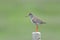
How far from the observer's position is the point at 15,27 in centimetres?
563

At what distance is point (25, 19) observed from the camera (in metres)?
5.77

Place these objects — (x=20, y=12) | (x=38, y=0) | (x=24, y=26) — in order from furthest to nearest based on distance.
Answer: (x=38, y=0), (x=20, y=12), (x=24, y=26)

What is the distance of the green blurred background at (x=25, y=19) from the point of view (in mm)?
5121

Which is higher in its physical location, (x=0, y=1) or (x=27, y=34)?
(x=0, y=1)

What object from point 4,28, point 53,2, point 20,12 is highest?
point 53,2

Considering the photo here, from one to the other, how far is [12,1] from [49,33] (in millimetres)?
2163

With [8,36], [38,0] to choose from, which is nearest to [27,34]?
[8,36]

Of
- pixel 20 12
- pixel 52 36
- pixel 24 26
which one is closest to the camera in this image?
pixel 52 36

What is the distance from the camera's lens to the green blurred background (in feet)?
16.8

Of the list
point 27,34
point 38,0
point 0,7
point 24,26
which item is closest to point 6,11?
point 0,7

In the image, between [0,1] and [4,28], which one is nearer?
[4,28]

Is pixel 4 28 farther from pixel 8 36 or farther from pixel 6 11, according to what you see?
pixel 6 11

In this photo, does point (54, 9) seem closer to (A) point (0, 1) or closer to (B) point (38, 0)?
(B) point (38, 0)

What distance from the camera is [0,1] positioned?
7.18 meters
